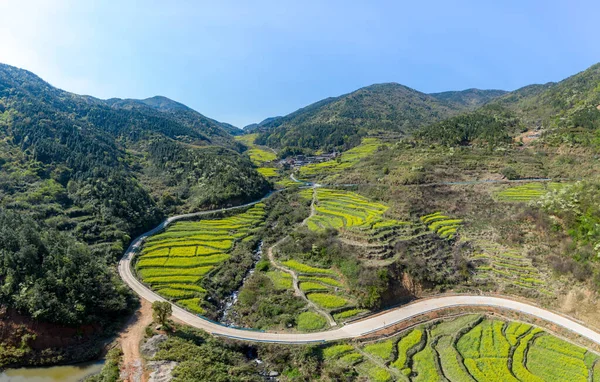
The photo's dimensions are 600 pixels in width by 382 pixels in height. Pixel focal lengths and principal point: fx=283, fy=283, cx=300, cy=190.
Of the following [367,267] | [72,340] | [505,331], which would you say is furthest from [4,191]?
[505,331]

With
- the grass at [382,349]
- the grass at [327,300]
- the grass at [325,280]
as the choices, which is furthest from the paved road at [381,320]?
the grass at [325,280]

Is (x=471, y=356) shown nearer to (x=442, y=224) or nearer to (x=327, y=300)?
(x=327, y=300)

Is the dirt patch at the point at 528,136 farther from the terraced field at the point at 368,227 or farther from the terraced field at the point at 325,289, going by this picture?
the terraced field at the point at 325,289

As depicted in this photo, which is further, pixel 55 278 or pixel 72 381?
pixel 55 278

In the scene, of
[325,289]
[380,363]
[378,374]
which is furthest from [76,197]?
[378,374]

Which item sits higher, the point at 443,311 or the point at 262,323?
the point at 443,311

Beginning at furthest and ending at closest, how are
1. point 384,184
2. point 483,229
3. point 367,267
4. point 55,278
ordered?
point 384,184
point 483,229
point 367,267
point 55,278

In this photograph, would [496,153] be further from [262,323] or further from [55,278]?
[55,278]
